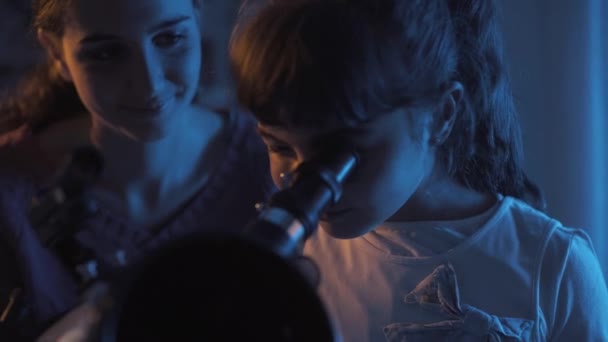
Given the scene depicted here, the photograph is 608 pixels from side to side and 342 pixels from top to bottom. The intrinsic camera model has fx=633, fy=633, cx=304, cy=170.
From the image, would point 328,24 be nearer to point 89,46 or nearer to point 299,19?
point 299,19

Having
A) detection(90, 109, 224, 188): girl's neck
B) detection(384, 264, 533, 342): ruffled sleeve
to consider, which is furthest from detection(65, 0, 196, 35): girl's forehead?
detection(384, 264, 533, 342): ruffled sleeve

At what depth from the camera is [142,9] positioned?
0.91 m

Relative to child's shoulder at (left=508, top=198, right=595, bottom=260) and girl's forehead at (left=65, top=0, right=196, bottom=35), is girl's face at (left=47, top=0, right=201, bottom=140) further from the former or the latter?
child's shoulder at (left=508, top=198, right=595, bottom=260)

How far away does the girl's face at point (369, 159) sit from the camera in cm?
75

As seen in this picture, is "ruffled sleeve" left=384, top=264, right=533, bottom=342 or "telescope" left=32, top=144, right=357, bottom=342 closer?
"telescope" left=32, top=144, right=357, bottom=342

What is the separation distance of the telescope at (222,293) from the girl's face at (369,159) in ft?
0.72

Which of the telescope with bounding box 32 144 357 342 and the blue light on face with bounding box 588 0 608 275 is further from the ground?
the telescope with bounding box 32 144 357 342

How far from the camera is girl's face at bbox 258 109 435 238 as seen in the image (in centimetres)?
75

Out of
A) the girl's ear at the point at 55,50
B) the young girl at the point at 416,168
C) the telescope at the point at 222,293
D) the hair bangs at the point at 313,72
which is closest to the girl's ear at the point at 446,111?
the young girl at the point at 416,168

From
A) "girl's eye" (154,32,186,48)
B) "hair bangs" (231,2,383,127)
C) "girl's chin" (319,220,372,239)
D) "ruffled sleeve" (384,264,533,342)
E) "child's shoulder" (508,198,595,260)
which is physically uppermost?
"hair bangs" (231,2,383,127)

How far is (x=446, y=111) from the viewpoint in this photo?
2.82 feet

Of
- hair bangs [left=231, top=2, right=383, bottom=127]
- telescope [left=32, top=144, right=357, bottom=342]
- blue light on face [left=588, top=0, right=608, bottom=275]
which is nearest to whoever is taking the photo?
telescope [left=32, top=144, right=357, bottom=342]

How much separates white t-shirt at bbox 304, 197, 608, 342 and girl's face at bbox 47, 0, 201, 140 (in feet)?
1.21

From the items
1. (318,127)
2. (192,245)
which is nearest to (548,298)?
(318,127)
